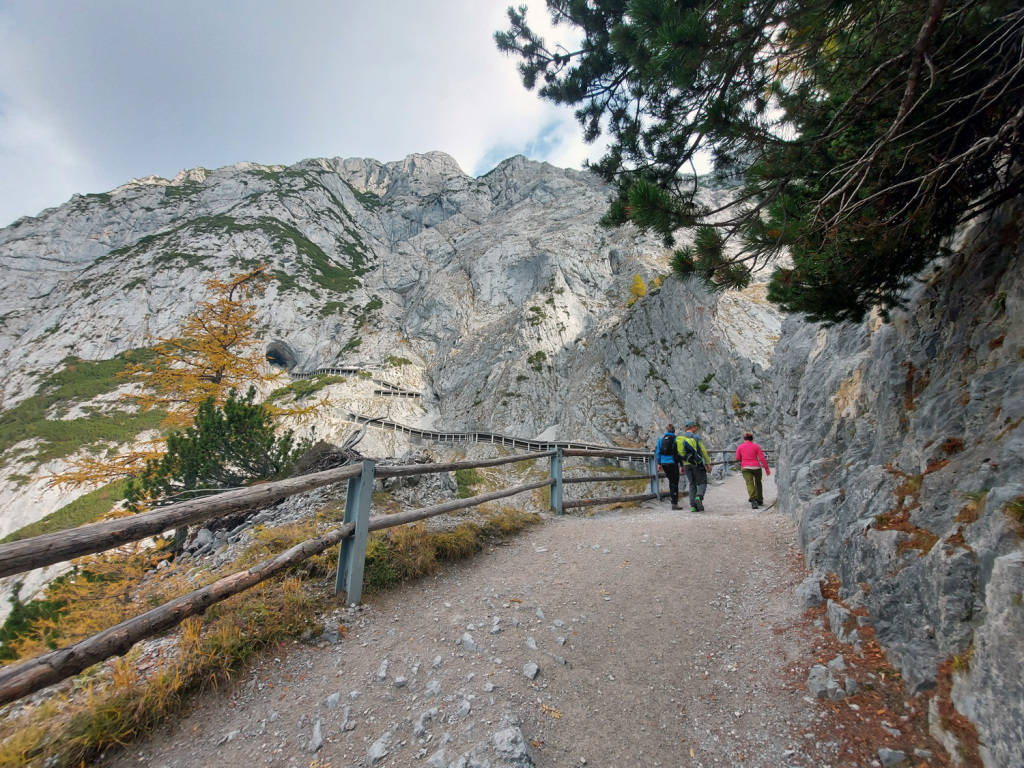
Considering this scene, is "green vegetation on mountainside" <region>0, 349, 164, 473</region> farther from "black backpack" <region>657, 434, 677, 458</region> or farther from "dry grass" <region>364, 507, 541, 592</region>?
"black backpack" <region>657, 434, 677, 458</region>

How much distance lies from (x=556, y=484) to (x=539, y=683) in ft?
18.7

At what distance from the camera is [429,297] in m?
75.4

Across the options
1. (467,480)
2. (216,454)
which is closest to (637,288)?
(467,480)

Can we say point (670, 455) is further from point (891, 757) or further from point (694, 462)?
point (891, 757)

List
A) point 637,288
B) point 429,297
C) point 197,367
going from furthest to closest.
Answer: point 429,297 → point 637,288 → point 197,367

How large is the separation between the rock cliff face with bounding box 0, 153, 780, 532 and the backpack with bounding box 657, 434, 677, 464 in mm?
22725

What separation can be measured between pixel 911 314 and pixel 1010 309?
137cm

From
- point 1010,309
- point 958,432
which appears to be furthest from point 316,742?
point 1010,309

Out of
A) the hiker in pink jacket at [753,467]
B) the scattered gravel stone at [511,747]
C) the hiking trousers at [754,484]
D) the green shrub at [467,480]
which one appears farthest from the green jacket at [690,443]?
the green shrub at [467,480]

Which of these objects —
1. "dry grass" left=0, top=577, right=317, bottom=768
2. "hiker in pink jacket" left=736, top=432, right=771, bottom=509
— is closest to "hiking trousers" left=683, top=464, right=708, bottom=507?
"hiker in pink jacket" left=736, top=432, right=771, bottom=509

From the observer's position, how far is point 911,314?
4285mm

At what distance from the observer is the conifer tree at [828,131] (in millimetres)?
2906

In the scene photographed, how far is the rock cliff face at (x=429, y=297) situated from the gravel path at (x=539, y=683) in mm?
29205

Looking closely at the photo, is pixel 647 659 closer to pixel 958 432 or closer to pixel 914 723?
pixel 914 723
